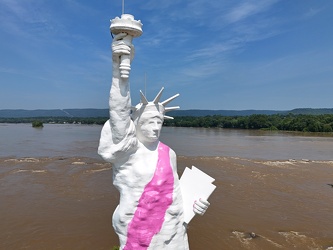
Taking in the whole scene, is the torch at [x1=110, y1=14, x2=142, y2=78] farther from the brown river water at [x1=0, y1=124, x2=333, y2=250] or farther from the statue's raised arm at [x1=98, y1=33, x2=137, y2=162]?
the brown river water at [x1=0, y1=124, x2=333, y2=250]

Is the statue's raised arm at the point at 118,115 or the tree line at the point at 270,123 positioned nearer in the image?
the statue's raised arm at the point at 118,115

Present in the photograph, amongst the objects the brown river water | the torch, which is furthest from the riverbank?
the torch

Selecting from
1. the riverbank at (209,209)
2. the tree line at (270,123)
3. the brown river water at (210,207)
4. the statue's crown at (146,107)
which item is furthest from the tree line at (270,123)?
the statue's crown at (146,107)

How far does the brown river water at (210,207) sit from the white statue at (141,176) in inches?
200

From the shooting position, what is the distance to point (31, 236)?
836cm

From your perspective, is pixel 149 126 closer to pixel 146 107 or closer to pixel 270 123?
pixel 146 107

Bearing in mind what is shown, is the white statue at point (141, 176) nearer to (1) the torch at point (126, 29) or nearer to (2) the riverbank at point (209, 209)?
(1) the torch at point (126, 29)

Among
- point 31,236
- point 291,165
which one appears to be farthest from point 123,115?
point 291,165

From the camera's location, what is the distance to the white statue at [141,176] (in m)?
2.90

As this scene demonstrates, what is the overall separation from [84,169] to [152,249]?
537 inches

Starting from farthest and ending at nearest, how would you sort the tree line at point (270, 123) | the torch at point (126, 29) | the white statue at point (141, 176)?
the tree line at point (270, 123) < the white statue at point (141, 176) < the torch at point (126, 29)

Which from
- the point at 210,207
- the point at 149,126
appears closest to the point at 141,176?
the point at 149,126

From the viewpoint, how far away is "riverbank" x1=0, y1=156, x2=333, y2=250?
8.23 m

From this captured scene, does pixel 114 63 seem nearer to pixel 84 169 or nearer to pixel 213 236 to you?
pixel 213 236
